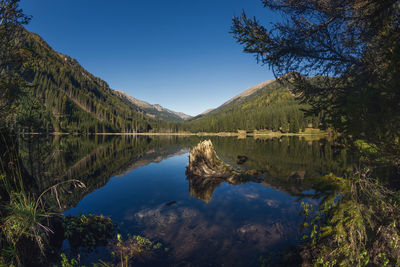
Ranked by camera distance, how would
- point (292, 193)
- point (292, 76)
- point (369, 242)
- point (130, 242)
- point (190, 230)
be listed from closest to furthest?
point (369, 242), point (292, 76), point (130, 242), point (190, 230), point (292, 193)

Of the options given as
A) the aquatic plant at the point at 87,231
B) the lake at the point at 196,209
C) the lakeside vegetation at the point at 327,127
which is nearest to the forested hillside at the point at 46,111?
the lakeside vegetation at the point at 327,127

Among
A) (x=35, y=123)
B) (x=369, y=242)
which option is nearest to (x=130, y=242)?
(x=35, y=123)

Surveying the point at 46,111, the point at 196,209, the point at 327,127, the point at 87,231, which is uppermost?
the point at 46,111

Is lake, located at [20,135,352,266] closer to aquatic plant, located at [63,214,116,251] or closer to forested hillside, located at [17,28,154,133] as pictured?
aquatic plant, located at [63,214,116,251]

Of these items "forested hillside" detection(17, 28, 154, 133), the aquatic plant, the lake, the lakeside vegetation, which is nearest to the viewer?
the lakeside vegetation

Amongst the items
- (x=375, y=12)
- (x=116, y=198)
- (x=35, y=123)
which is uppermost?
(x=375, y=12)

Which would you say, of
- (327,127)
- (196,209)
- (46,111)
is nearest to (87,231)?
(46,111)

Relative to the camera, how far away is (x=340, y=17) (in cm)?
557

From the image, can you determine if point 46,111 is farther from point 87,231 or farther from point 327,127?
point 327,127

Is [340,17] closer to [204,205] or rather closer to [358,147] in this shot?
[358,147]

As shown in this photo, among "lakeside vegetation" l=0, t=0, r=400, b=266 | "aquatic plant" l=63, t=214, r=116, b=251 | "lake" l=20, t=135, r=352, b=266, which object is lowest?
"lake" l=20, t=135, r=352, b=266

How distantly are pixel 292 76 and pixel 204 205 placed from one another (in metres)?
9.54

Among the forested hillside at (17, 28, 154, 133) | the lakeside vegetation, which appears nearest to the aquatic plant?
the lakeside vegetation

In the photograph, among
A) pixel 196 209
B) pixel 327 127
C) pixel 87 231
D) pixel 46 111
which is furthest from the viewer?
pixel 196 209
